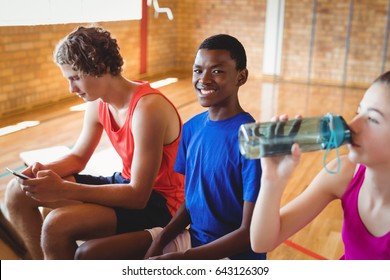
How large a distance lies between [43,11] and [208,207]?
4.09 meters

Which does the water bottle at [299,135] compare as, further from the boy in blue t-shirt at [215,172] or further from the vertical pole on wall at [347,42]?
the vertical pole on wall at [347,42]

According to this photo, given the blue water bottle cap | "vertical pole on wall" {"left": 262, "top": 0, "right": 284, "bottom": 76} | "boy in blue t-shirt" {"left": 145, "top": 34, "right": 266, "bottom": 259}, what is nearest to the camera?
the blue water bottle cap

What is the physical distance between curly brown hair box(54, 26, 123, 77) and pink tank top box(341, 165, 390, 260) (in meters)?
0.85

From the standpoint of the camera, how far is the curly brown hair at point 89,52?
4.95 ft

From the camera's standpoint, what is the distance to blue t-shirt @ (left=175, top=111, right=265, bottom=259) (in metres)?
1.26

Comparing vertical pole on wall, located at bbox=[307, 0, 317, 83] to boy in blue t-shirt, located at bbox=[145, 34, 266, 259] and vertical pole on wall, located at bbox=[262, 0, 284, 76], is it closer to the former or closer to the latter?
vertical pole on wall, located at bbox=[262, 0, 284, 76]

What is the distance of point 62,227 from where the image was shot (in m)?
1.39

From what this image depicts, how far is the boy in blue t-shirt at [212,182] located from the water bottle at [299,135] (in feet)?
0.94

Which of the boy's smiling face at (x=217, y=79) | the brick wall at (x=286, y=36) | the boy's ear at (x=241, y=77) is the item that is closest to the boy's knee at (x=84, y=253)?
the boy's smiling face at (x=217, y=79)

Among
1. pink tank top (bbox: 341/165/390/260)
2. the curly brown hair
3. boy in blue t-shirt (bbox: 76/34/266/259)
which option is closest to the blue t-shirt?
boy in blue t-shirt (bbox: 76/34/266/259)

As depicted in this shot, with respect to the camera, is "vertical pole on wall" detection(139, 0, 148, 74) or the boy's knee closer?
the boy's knee

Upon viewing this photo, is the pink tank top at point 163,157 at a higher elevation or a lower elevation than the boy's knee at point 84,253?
higher
